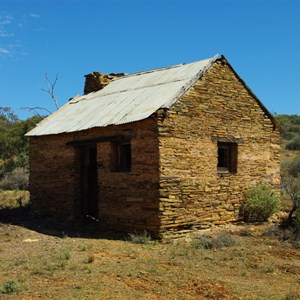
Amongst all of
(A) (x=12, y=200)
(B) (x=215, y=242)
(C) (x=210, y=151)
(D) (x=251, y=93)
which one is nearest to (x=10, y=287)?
(B) (x=215, y=242)

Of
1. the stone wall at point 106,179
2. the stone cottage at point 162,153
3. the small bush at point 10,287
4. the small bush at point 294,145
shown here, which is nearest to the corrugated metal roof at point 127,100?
the stone cottage at point 162,153

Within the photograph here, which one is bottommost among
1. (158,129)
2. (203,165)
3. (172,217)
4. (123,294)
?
(123,294)

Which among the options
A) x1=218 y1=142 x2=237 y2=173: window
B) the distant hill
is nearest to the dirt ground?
x1=218 y1=142 x2=237 y2=173: window

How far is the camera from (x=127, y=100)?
13.0m

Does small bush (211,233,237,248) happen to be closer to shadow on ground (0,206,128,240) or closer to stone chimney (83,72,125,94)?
shadow on ground (0,206,128,240)

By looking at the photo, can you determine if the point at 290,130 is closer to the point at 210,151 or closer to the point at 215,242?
the point at 210,151

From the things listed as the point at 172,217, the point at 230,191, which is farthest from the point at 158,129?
the point at 230,191

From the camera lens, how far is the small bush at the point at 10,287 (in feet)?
21.7

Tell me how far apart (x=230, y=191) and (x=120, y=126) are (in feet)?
11.2

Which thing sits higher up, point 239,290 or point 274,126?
point 274,126

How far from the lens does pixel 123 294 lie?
21.5ft

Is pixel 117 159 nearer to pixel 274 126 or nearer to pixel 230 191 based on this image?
pixel 230 191

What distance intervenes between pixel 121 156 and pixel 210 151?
2.30m

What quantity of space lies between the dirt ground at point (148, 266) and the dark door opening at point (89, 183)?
1809 mm
